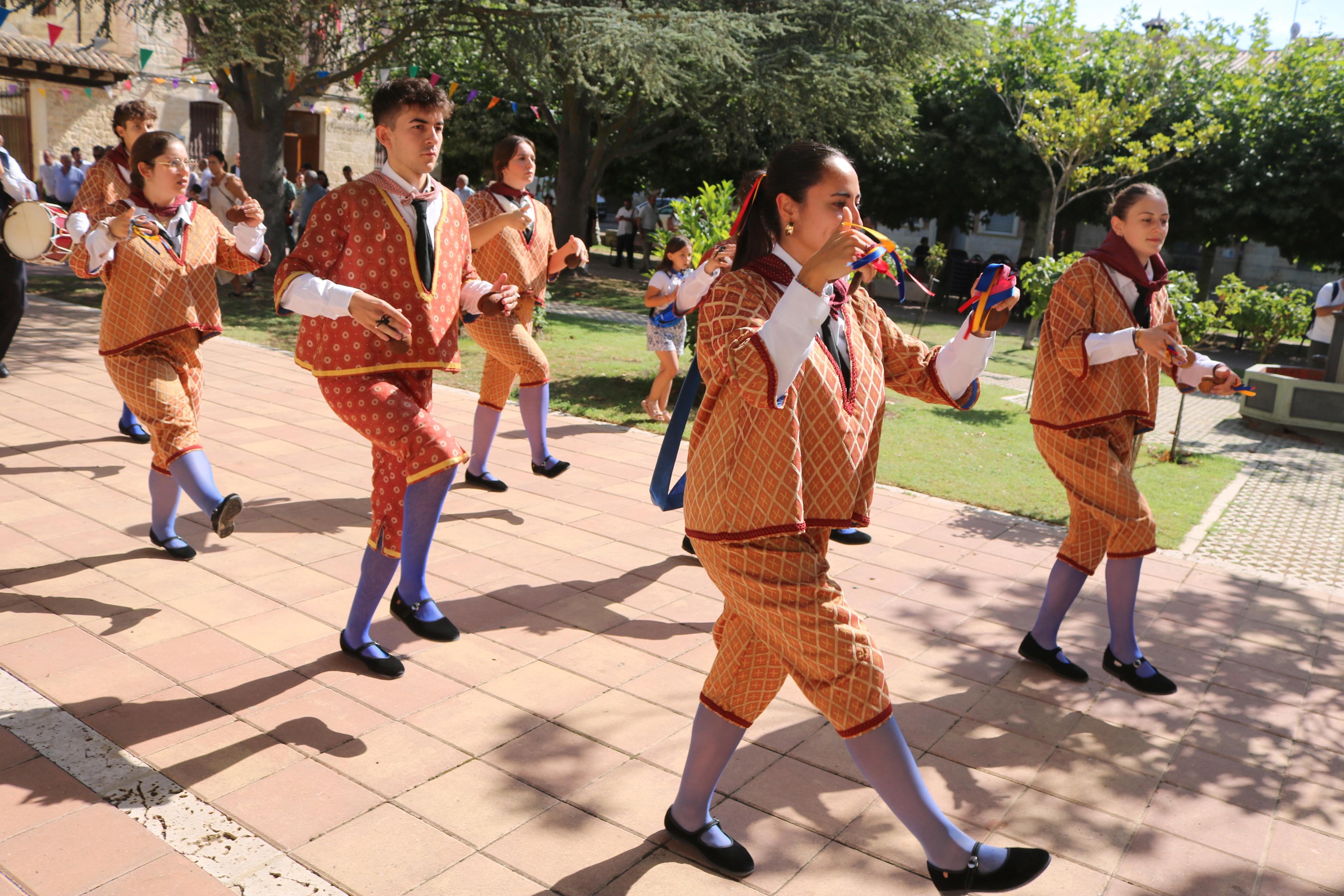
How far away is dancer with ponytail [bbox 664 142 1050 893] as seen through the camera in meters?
2.40

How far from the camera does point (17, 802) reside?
9.50 ft

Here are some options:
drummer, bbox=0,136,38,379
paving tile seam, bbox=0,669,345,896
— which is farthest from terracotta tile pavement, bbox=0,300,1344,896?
drummer, bbox=0,136,38,379

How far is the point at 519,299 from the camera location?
5707 mm

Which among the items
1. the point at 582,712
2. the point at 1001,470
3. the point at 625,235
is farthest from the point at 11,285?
the point at 625,235

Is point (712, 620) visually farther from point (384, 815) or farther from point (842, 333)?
point (842, 333)

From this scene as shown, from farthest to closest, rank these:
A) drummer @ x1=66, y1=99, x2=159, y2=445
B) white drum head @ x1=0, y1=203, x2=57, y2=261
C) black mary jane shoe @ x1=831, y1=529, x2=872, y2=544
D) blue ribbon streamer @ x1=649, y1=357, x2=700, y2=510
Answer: black mary jane shoe @ x1=831, y1=529, x2=872, y2=544 < drummer @ x1=66, y1=99, x2=159, y2=445 < white drum head @ x1=0, y1=203, x2=57, y2=261 < blue ribbon streamer @ x1=649, y1=357, x2=700, y2=510

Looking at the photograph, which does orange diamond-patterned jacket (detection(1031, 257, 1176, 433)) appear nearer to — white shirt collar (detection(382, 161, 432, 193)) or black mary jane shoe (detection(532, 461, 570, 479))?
white shirt collar (detection(382, 161, 432, 193))

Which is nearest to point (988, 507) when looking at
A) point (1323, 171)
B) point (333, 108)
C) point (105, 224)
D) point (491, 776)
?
point (491, 776)

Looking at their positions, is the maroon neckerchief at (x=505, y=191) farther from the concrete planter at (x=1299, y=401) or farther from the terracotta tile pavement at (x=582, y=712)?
the concrete planter at (x=1299, y=401)

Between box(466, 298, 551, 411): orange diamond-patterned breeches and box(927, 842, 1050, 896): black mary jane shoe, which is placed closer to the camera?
box(927, 842, 1050, 896): black mary jane shoe

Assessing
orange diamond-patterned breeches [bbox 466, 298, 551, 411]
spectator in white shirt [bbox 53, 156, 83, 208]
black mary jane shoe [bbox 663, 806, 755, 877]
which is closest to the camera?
black mary jane shoe [bbox 663, 806, 755, 877]

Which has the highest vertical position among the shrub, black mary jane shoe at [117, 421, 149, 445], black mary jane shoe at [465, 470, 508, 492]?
the shrub

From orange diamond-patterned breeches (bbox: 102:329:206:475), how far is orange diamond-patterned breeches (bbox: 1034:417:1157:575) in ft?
12.2

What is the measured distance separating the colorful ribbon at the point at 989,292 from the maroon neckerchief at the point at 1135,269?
1.66 m
